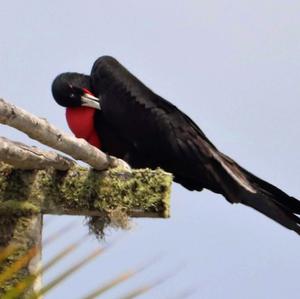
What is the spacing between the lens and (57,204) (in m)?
4.30

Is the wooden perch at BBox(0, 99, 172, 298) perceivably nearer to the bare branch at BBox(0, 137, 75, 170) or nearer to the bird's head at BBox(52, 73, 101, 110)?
the bare branch at BBox(0, 137, 75, 170)

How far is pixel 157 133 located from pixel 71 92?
689 mm

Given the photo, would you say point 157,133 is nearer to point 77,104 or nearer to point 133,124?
point 133,124

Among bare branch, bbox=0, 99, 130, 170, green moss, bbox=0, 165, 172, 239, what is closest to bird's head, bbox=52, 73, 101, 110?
bare branch, bbox=0, 99, 130, 170

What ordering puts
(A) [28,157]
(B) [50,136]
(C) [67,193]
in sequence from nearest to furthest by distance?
1. (B) [50,136]
2. (A) [28,157]
3. (C) [67,193]

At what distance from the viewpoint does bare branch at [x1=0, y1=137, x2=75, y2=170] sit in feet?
11.7

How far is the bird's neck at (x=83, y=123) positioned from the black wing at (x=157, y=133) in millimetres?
121

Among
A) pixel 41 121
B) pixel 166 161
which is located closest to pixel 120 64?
pixel 166 161

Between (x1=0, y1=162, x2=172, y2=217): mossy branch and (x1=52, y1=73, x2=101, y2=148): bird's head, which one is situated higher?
(x1=52, y1=73, x2=101, y2=148): bird's head

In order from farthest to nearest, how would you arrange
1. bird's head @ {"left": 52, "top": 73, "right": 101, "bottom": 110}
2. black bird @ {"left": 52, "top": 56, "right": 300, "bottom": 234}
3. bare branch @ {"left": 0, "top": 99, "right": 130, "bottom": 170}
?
1. bird's head @ {"left": 52, "top": 73, "right": 101, "bottom": 110}
2. black bird @ {"left": 52, "top": 56, "right": 300, "bottom": 234}
3. bare branch @ {"left": 0, "top": 99, "right": 130, "bottom": 170}

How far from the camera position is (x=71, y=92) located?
Answer: 6.13 m

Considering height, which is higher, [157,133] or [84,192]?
[157,133]

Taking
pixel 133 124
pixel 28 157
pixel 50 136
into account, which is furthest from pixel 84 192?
pixel 133 124

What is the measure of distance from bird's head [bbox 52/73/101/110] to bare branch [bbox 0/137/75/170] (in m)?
1.88
